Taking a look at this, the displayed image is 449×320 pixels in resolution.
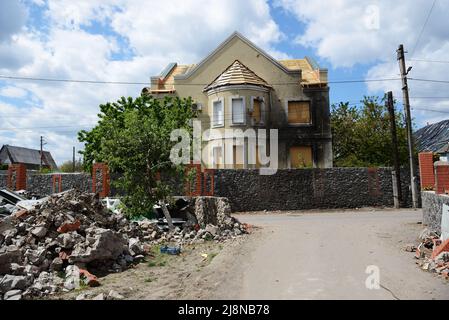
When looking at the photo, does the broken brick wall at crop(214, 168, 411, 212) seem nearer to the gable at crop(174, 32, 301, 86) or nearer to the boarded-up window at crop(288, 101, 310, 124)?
the boarded-up window at crop(288, 101, 310, 124)

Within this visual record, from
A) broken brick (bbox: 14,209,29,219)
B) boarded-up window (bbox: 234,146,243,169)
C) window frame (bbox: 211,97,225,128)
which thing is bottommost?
broken brick (bbox: 14,209,29,219)

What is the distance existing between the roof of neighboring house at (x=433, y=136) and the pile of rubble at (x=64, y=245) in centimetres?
4325

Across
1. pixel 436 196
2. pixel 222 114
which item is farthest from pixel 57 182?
pixel 436 196

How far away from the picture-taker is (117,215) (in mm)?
13344

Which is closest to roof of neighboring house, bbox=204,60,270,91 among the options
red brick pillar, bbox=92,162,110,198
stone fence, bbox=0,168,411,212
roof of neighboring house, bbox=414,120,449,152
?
stone fence, bbox=0,168,411,212

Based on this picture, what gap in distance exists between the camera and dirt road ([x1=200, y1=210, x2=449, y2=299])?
657 centimetres

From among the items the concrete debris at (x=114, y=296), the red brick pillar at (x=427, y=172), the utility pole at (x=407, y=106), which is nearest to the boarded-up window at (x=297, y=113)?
the utility pole at (x=407, y=106)

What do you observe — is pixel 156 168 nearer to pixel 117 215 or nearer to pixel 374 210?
pixel 117 215

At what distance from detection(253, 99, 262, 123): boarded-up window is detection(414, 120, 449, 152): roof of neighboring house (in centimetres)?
2817

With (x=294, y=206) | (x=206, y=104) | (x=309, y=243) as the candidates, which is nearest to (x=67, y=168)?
(x=206, y=104)

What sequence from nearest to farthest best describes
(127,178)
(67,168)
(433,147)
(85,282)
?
(85,282), (127,178), (433,147), (67,168)

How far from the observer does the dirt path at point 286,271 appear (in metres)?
6.69

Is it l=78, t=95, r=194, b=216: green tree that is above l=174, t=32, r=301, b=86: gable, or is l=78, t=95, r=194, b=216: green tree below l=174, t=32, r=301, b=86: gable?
below

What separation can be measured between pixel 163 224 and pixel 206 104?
15243mm
